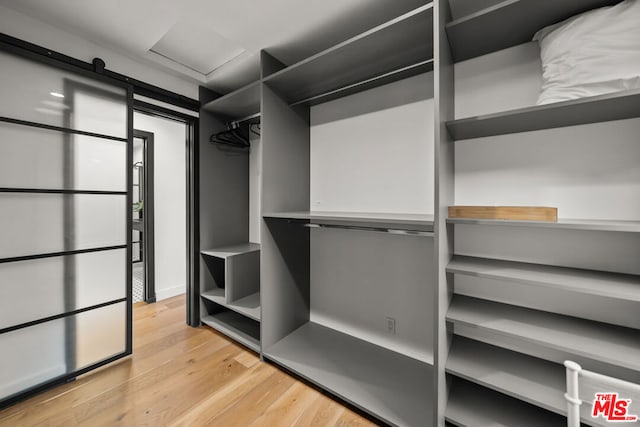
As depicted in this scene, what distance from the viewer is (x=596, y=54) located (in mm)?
991

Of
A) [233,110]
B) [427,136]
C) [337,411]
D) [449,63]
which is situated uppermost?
[233,110]

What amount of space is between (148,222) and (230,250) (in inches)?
57.7

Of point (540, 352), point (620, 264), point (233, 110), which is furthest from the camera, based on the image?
point (233, 110)

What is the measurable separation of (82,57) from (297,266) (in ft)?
7.11

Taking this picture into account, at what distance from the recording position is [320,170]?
2252 mm

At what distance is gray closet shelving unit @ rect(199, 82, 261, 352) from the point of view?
230cm

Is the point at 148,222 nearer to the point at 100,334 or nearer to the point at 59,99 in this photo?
the point at 100,334

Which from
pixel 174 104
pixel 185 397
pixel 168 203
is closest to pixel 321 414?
pixel 185 397

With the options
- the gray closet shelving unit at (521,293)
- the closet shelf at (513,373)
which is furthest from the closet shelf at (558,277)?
the closet shelf at (513,373)

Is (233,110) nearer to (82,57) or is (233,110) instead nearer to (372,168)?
→ (82,57)

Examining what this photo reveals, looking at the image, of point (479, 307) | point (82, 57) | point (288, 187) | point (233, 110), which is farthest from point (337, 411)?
point (82, 57)

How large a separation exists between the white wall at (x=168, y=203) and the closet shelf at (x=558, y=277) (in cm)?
318

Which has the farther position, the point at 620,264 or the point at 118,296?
the point at 118,296

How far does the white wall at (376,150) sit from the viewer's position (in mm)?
1728
